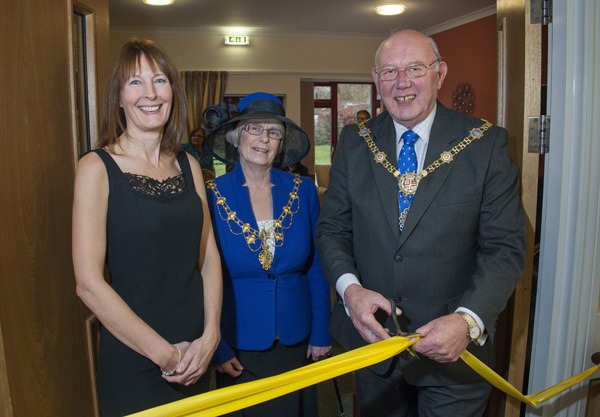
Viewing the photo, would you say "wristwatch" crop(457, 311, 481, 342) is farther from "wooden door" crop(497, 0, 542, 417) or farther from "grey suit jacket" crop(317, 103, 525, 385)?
→ "wooden door" crop(497, 0, 542, 417)

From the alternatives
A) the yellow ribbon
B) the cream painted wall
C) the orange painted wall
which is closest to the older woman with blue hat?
the yellow ribbon

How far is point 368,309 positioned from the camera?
5.07 ft

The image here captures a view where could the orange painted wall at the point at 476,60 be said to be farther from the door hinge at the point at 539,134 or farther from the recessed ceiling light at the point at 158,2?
the door hinge at the point at 539,134

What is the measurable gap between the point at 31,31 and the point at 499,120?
1823 millimetres

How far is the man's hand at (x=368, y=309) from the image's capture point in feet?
4.97

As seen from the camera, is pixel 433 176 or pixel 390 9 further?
pixel 390 9

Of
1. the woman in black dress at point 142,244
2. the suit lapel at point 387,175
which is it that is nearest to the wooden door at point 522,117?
the suit lapel at point 387,175

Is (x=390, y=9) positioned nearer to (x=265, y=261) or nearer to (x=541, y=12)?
(x=541, y=12)

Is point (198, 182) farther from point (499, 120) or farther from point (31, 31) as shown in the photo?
point (499, 120)

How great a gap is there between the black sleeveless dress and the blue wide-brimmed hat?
51 centimetres

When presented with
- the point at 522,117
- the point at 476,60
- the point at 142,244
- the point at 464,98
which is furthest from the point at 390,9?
the point at 142,244

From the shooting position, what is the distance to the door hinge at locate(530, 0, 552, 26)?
5.62 ft

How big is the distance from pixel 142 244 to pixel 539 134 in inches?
51.2

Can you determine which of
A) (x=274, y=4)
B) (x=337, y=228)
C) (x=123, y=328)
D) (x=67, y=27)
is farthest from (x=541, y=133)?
(x=274, y=4)
